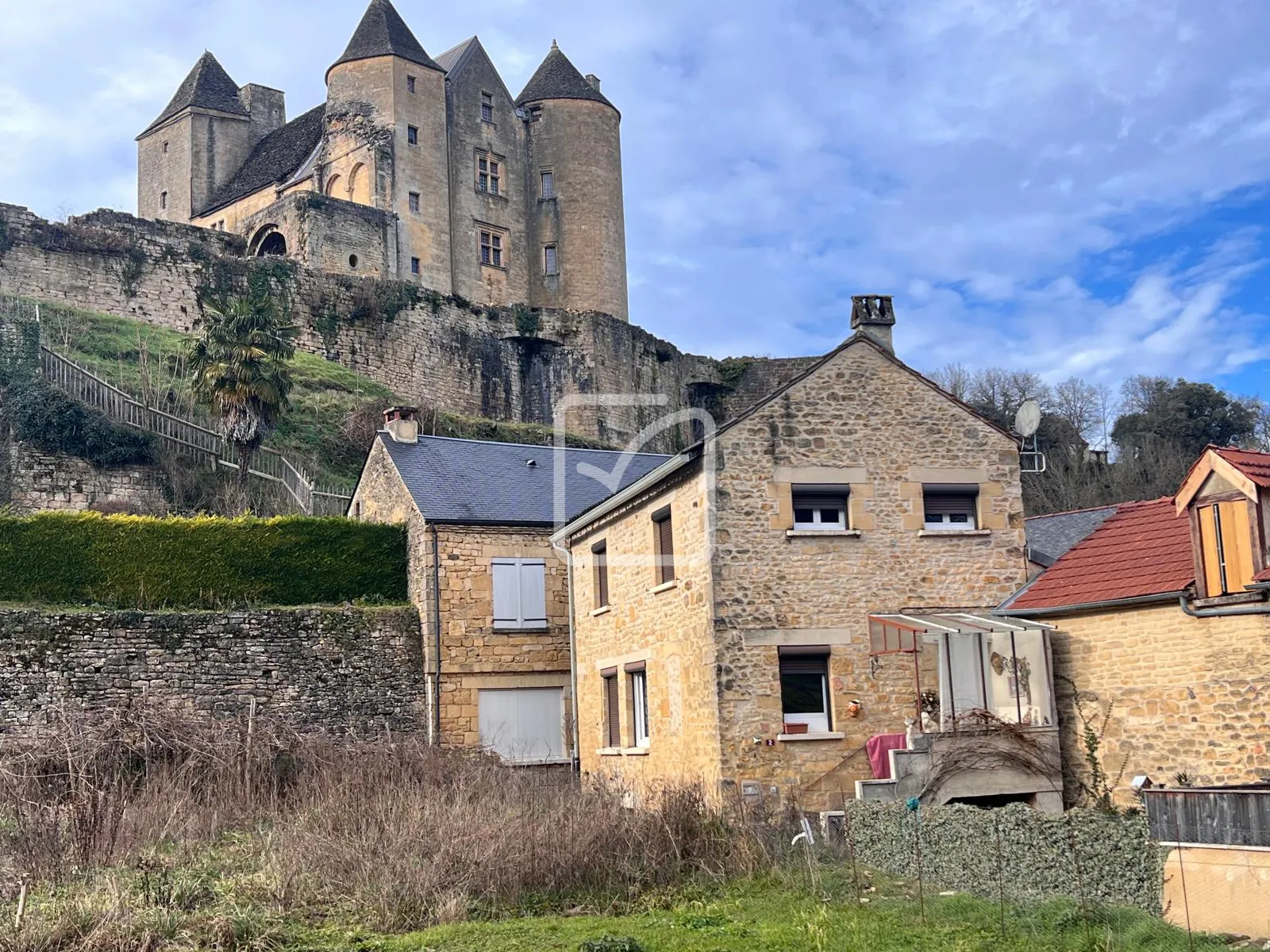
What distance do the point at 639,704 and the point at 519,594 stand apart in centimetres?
403

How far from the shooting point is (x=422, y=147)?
1742 inches

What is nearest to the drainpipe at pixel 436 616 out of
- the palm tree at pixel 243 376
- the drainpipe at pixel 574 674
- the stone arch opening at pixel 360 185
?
the drainpipe at pixel 574 674

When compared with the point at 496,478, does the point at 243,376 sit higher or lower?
higher

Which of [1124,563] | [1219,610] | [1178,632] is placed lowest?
[1178,632]

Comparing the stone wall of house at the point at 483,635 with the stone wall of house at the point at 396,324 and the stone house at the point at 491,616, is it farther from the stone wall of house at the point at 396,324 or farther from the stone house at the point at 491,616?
the stone wall of house at the point at 396,324

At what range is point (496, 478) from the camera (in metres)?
23.9

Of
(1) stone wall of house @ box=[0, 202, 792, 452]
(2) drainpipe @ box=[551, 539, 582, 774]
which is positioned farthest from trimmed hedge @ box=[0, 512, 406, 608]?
(1) stone wall of house @ box=[0, 202, 792, 452]

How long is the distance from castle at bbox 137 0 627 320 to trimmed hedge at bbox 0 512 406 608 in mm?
19386

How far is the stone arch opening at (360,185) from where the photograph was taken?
43.3 metres

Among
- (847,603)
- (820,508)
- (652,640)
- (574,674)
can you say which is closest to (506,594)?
(574,674)

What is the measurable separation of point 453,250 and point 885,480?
3047 centimetres

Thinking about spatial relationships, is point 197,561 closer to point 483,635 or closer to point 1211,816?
point 483,635

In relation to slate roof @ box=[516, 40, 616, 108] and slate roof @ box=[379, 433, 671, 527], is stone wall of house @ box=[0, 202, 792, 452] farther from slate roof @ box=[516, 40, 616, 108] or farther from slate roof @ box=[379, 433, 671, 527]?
slate roof @ box=[379, 433, 671, 527]

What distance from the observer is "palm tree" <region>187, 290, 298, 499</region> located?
90.1 feet
